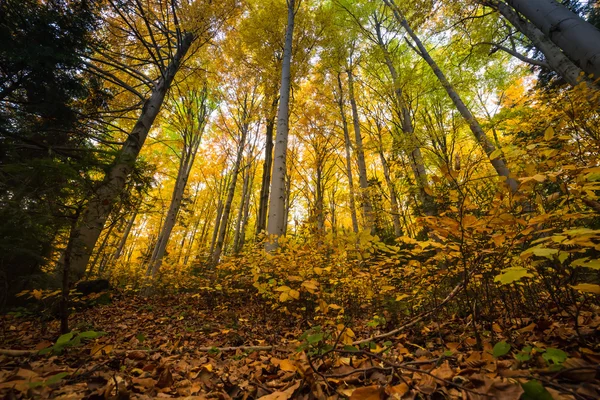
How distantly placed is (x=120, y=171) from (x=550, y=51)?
803 centimetres

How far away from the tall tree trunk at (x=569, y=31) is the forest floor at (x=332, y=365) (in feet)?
8.32

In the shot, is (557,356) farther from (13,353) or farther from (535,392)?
(13,353)

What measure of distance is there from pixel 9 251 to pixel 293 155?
11.9m

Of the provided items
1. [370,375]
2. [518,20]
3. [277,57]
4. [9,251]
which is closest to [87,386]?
[370,375]

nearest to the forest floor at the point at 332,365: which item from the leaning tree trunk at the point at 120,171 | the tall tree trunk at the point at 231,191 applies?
the leaning tree trunk at the point at 120,171

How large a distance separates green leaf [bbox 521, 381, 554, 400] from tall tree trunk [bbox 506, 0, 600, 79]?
337cm

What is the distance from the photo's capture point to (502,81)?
9320mm

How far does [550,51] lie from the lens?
449 centimetres

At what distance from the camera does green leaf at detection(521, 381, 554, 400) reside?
655 mm

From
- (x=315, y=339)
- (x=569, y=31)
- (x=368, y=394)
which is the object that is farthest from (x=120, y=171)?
(x=569, y=31)

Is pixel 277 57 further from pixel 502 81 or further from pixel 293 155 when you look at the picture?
pixel 502 81

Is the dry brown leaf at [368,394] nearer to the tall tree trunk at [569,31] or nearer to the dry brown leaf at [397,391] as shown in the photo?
the dry brown leaf at [397,391]

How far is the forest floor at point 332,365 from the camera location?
35.6 inches

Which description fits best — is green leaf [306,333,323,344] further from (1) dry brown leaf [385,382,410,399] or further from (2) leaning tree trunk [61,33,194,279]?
(2) leaning tree trunk [61,33,194,279]
